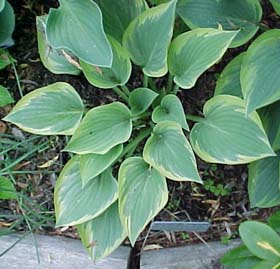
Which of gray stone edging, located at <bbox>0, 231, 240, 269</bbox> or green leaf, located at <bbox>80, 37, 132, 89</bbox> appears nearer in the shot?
green leaf, located at <bbox>80, 37, 132, 89</bbox>

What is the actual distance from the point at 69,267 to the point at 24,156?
1.12 ft

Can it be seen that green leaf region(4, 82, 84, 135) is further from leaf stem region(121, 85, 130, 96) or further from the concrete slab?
the concrete slab

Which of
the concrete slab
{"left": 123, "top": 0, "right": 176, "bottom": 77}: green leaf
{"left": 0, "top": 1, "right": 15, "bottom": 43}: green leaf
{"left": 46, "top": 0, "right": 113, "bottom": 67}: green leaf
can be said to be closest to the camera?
{"left": 46, "top": 0, "right": 113, "bottom": 67}: green leaf

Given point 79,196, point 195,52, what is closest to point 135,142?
point 79,196

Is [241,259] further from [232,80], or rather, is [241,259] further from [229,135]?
[232,80]

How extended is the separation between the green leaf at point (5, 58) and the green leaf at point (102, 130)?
1.12ft

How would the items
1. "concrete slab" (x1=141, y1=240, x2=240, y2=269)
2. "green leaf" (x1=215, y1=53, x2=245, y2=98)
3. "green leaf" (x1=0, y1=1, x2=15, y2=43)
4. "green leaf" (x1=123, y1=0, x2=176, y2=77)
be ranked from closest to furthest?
"green leaf" (x1=123, y1=0, x2=176, y2=77)
"green leaf" (x1=215, y1=53, x2=245, y2=98)
"green leaf" (x1=0, y1=1, x2=15, y2=43)
"concrete slab" (x1=141, y1=240, x2=240, y2=269)

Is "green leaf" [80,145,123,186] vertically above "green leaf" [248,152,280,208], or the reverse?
"green leaf" [80,145,123,186]

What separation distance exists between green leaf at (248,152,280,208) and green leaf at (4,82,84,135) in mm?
469

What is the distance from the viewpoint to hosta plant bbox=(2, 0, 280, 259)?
1.31 m

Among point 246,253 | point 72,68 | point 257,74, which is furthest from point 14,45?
point 246,253

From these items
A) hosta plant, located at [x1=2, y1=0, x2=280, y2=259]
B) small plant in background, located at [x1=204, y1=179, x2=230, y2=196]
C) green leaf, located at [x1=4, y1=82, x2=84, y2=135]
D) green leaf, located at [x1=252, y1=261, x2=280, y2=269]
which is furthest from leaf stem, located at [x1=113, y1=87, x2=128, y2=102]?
green leaf, located at [x1=252, y1=261, x2=280, y2=269]

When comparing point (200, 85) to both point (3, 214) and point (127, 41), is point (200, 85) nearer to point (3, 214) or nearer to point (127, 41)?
point (127, 41)

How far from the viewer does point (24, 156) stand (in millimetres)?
1586
